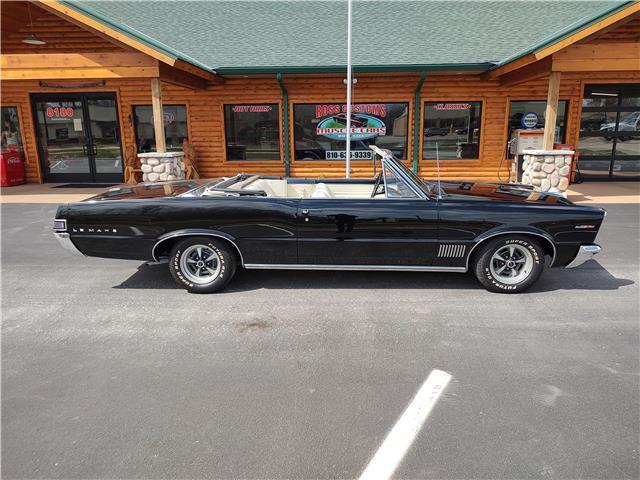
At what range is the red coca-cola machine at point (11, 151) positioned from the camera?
1287 cm

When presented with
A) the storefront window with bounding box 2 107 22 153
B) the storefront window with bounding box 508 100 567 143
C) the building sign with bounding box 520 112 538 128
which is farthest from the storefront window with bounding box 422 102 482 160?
the storefront window with bounding box 2 107 22 153

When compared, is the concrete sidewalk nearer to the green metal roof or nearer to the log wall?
the log wall

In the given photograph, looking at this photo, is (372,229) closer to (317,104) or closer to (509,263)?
(509,263)

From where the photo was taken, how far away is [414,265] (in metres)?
4.68

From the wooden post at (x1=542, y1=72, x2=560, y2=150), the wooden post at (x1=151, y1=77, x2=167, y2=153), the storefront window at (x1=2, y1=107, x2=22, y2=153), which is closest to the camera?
the wooden post at (x1=542, y1=72, x2=560, y2=150)

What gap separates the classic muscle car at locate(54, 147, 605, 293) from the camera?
4.51 meters

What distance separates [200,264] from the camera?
15.6 feet

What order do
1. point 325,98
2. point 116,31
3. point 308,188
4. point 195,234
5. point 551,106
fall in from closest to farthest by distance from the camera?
point 195,234 → point 308,188 → point 116,31 → point 551,106 → point 325,98

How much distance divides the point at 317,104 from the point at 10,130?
932 cm

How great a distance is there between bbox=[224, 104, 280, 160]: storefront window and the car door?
345 inches

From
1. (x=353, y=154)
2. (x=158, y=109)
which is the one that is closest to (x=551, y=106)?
(x=353, y=154)

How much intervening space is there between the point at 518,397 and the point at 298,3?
55.5 ft

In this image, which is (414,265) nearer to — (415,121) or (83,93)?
(415,121)

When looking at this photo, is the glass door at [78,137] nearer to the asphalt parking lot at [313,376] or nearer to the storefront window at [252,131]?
the storefront window at [252,131]
